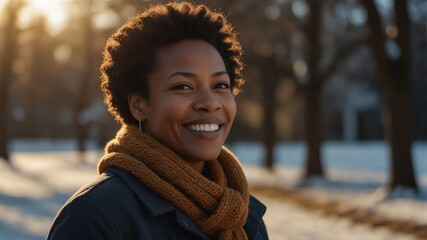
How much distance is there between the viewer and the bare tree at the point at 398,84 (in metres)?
13.2

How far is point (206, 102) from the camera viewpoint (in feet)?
7.34

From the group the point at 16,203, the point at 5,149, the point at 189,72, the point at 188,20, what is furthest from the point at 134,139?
the point at 5,149

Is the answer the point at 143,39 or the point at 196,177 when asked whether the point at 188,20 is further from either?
the point at 196,177

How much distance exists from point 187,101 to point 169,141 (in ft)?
0.48

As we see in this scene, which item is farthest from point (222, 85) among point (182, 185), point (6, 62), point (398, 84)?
point (6, 62)

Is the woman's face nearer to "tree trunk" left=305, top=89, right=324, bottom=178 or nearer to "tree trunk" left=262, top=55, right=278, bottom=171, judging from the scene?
"tree trunk" left=305, top=89, right=324, bottom=178

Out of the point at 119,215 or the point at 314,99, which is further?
the point at 314,99

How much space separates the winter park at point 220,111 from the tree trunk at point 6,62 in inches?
2.0

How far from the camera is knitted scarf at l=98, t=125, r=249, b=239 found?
2.08 m

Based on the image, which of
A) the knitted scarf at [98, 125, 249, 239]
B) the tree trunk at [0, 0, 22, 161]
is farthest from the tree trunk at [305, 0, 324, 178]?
the knitted scarf at [98, 125, 249, 239]

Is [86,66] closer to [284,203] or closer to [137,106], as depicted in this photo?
[284,203]

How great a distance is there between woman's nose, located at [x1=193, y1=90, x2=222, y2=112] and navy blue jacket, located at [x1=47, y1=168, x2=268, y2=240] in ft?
1.09

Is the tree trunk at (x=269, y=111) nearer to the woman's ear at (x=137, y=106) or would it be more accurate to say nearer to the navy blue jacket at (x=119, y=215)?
the woman's ear at (x=137, y=106)

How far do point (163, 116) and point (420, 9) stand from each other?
18.9m
